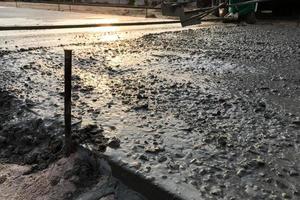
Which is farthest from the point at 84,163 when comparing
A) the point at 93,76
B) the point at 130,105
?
the point at 93,76

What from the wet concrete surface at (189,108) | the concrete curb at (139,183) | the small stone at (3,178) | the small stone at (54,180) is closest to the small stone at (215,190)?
the wet concrete surface at (189,108)

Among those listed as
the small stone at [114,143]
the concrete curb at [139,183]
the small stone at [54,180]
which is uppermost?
the small stone at [114,143]

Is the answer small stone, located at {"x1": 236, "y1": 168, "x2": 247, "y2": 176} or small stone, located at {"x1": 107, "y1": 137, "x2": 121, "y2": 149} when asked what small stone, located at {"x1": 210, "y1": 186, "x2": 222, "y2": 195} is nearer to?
small stone, located at {"x1": 236, "y1": 168, "x2": 247, "y2": 176}

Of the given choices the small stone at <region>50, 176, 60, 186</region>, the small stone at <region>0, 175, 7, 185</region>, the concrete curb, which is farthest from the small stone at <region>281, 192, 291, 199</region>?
the small stone at <region>0, 175, 7, 185</region>

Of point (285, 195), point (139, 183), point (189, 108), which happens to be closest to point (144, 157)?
point (139, 183)

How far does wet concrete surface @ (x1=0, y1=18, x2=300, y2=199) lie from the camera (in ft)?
7.04

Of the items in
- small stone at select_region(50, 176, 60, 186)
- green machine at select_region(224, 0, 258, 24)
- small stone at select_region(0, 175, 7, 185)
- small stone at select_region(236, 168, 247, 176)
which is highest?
green machine at select_region(224, 0, 258, 24)

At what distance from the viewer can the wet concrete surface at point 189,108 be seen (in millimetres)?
2145

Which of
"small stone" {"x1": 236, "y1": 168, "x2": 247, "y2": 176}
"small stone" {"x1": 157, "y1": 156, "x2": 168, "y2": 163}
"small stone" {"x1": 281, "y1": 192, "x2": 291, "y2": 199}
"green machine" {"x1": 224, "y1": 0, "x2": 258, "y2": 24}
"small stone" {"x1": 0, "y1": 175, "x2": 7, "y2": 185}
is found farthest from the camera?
"green machine" {"x1": 224, "y1": 0, "x2": 258, "y2": 24}

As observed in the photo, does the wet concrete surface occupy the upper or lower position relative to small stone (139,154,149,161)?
upper

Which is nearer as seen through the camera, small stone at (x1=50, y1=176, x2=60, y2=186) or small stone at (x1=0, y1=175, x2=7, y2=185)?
small stone at (x1=50, y1=176, x2=60, y2=186)

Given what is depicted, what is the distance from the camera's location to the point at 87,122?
2893 mm

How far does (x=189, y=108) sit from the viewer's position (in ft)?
10.7

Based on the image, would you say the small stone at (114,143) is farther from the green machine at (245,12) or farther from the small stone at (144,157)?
the green machine at (245,12)
